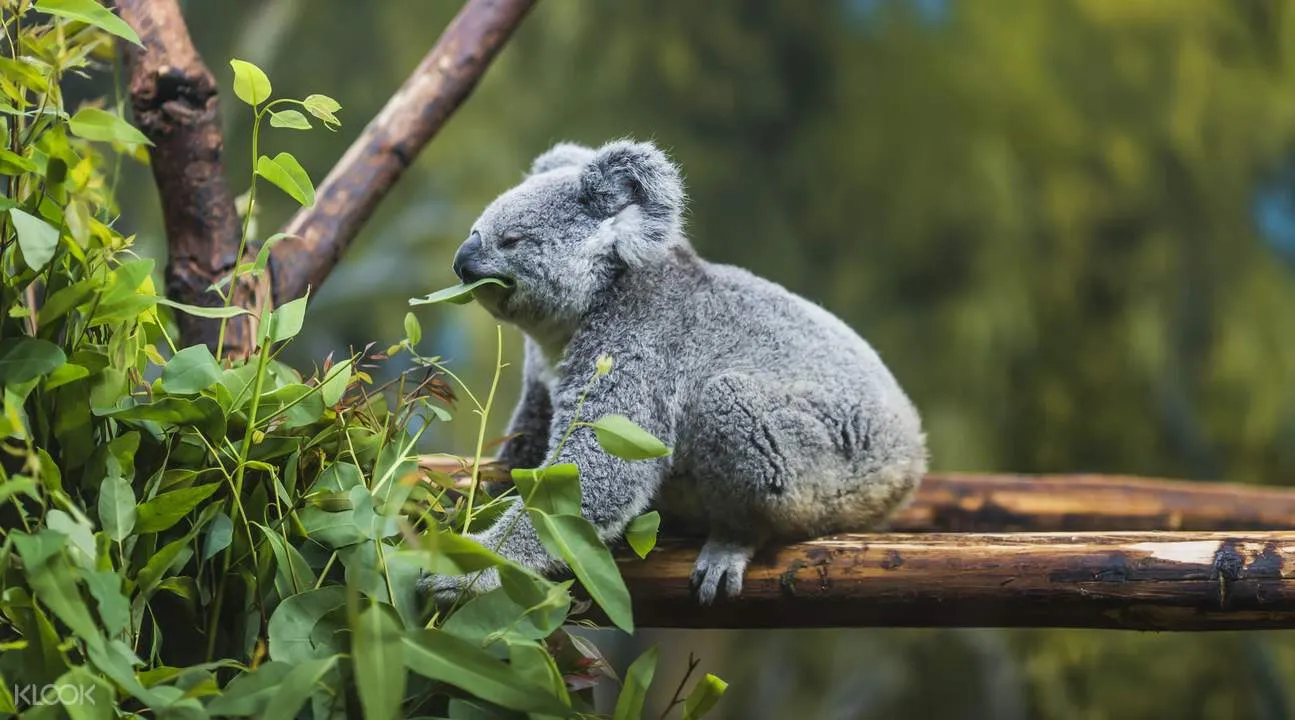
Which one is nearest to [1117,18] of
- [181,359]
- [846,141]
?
[846,141]

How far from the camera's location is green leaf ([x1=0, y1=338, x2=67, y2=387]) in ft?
4.00

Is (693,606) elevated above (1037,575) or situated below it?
below

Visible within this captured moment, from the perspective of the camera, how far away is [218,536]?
1322 millimetres

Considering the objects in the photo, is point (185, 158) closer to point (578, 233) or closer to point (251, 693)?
point (578, 233)

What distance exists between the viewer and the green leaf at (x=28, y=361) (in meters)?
1.22

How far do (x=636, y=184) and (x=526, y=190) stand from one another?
22 cm

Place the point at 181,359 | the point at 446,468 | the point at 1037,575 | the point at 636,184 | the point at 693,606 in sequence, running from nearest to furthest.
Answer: the point at 181,359
the point at 1037,575
the point at 693,606
the point at 636,184
the point at 446,468

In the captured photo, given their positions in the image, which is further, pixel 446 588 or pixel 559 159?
pixel 559 159

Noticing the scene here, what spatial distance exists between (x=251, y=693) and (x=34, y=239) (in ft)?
1.88

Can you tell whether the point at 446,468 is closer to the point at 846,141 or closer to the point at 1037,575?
the point at 1037,575

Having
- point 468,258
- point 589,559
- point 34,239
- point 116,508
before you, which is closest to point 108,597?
point 116,508

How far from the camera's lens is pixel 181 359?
1.34 metres

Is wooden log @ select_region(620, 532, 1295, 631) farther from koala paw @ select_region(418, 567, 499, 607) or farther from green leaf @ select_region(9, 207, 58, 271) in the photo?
green leaf @ select_region(9, 207, 58, 271)

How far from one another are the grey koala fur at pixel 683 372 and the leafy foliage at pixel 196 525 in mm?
435
